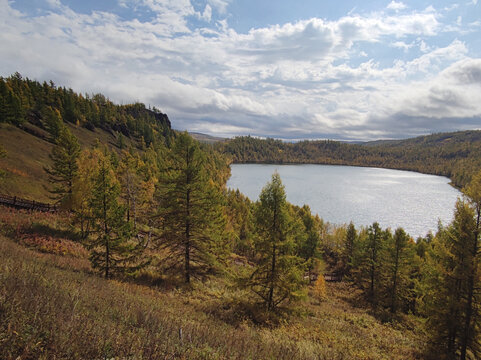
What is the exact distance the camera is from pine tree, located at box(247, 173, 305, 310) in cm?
1593

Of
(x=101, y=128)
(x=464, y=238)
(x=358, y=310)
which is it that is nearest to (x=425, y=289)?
(x=464, y=238)

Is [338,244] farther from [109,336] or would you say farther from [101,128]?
[101,128]

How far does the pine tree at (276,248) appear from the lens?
15.9 metres

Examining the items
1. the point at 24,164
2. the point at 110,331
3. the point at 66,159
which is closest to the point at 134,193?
the point at 66,159

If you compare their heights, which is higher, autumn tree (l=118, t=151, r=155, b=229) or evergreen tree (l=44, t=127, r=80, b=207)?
evergreen tree (l=44, t=127, r=80, b=207)

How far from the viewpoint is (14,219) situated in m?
23.6

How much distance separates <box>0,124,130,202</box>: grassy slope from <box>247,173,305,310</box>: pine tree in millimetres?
29926

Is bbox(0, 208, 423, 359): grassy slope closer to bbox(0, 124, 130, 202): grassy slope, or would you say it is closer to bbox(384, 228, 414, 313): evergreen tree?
bbox(384, 228, 414, 313): evergreen tree

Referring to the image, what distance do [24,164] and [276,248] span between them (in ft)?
184

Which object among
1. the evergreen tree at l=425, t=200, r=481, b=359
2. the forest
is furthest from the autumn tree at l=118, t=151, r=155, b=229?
the evergreen tree at l=425, t=200, r=481, b=359

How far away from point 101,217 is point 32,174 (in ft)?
140

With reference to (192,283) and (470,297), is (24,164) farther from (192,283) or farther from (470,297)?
(470,297)

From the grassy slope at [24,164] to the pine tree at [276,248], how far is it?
29.9 metres

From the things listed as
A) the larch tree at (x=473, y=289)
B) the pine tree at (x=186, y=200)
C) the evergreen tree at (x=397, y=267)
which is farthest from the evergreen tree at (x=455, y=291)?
the pine tree at (x=186, y=200)
